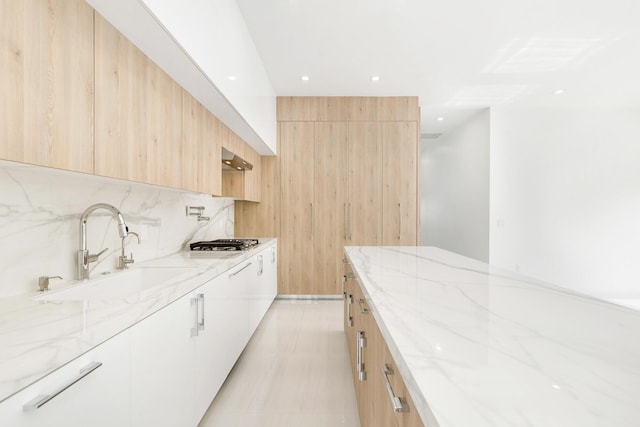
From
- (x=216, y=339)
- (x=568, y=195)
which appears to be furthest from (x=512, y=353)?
(x=568, y=195)

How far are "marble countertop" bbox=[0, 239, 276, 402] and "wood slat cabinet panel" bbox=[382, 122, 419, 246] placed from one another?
347cm

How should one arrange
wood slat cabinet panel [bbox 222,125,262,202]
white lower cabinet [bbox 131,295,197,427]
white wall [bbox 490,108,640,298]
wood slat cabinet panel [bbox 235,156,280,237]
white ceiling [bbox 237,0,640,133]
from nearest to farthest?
white lower cabinet [bbox 131,295,197,427]
white ceiling [bbox 237,0,640,133]
wood slat cabinet panel [bbox 222,125,262,202]
wood slat cabinet panel [bbox 235,156,280,237]
white wall [bbox 490,108,640,298]

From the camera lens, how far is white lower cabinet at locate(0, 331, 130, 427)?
674 mm

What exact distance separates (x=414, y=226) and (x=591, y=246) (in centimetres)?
290

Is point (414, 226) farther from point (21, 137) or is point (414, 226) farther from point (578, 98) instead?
point (21, 137)

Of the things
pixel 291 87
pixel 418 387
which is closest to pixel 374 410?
pixel 418 387

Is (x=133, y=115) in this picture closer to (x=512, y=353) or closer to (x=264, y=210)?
(x=512, y=353)

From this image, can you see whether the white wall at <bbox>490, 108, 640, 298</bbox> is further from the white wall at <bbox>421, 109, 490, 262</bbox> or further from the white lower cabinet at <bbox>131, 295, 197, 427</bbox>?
the white lower cabinet at <bbox>131, 295, 197, 427</bbox>

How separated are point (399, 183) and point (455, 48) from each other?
181 cm

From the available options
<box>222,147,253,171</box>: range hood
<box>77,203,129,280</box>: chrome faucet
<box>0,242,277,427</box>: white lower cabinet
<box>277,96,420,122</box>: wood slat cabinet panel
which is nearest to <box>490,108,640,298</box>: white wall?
<box>277,96,420,122</box>: wood slat cabinet panel

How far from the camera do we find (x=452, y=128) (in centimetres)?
628

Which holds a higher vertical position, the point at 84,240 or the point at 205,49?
the point at 205,49

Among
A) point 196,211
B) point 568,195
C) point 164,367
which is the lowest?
point 164,367

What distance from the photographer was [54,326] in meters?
0.90
